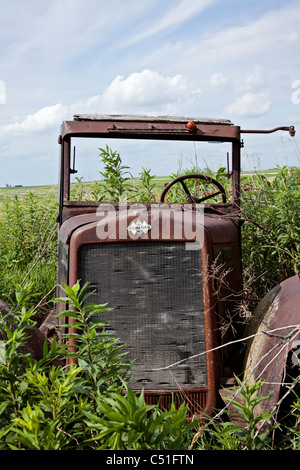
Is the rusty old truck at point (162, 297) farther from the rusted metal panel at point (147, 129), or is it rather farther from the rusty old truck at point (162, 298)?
the rusted metal panel at point (147, 129)

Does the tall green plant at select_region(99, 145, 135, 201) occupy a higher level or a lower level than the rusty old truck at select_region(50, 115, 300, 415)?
higher

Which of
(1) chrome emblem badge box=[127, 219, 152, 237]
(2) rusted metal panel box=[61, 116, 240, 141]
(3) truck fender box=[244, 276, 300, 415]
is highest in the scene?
(2) rusted metal panel box=[61, 116, 240, 141]

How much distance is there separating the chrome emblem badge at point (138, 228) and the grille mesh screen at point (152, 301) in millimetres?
74

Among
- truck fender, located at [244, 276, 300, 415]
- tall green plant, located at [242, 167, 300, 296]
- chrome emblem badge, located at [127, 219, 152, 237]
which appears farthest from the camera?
tall green plant, located at [242, 167, 300, 296]

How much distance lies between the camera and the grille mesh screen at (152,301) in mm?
2906

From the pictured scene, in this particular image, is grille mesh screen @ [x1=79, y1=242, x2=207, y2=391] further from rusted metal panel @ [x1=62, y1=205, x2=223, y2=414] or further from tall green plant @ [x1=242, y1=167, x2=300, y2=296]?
tall green plant @ [x1=242, y1=167, x2=300, y2=296]

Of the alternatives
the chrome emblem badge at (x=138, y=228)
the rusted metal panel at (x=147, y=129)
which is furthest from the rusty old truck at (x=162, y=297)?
the rusted metal panel at (x=147, y=129)

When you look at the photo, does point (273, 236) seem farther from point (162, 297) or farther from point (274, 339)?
point (162, 297)

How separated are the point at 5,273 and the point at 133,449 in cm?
445

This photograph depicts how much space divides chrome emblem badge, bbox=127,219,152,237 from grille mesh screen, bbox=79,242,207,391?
2.9 inches

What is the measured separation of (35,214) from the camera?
6469 mm

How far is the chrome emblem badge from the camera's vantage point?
2.89m

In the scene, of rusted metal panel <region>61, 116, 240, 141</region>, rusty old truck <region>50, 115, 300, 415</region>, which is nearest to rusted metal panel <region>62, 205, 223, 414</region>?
rusty old truck <region>50, 115, 300, 415</region>
